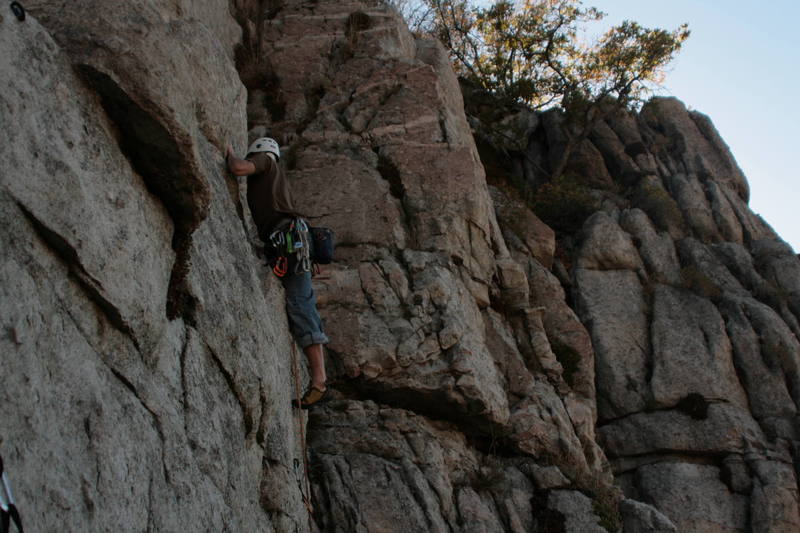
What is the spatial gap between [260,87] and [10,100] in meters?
11.9

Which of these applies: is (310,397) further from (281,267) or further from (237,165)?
(237,165)

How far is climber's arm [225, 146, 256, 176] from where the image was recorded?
11.2 metres

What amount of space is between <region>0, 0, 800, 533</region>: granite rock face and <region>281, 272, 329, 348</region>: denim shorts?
26 centimetres

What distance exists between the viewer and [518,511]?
13031 mm

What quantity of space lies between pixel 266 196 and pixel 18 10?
5.72 meters

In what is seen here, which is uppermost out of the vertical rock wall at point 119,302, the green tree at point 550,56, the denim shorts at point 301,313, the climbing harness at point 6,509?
the green tree at point 550,56

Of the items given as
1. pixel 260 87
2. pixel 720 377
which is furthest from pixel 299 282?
pixel 720 377

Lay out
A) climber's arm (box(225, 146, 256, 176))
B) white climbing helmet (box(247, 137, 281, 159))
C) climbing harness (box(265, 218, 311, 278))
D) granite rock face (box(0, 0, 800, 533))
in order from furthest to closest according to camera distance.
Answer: white climbing helmet (box(247, 137, 281, 159)) → climbing harness (box(265, 218, 311, 278)) → climber's arm (box(225, 146, 256, 176)) → granite rock face (box(0, 0, 800, 533))

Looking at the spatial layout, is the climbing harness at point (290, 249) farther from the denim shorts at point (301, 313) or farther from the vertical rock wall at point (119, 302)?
the vertical rock wall at point (119, 302)

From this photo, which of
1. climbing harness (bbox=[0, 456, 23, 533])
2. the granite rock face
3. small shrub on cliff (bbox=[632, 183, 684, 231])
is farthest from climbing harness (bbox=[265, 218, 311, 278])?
small shrub on cliff (bbox=[632, 183, 684, 231])

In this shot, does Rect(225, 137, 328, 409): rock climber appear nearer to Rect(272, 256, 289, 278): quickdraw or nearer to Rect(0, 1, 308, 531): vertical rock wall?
Rect(272, 256, 289, 278): quickdraw

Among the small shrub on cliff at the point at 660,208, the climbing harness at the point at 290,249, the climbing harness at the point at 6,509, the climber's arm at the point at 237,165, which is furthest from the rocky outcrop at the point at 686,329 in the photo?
the climbing harness at the point at 6,509

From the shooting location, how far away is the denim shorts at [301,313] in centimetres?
1205

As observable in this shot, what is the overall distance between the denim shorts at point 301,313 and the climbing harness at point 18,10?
Answer: 6.17 metres
